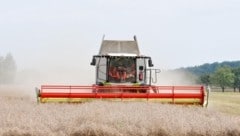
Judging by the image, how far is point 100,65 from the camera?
18.3m

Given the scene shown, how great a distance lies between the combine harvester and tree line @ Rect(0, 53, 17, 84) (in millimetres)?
72712

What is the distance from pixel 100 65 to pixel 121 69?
77cm

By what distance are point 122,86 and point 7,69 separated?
87163 mm

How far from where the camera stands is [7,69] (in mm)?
101000

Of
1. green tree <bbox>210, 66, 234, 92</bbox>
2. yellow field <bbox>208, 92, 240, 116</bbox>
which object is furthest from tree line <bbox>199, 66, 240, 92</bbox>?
yellow field <bbox>208, 92, 240, 116</bbox>

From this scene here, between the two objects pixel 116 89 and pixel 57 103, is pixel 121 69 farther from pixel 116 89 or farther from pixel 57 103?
pixel 57 103

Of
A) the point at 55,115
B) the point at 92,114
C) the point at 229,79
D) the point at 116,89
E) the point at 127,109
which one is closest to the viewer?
the point at 92,114

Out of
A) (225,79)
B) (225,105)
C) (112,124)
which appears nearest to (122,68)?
(112,124)

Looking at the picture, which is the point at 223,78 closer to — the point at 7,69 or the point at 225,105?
the point at 7,69

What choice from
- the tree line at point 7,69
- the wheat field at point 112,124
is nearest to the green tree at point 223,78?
the tree line at point 7,69

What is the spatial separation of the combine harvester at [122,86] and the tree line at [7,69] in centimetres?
7271

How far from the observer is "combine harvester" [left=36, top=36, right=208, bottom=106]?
1520 centimetres

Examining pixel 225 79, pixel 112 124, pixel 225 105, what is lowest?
pixel 225 105

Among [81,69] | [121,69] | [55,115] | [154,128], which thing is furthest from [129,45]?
[81,69]
